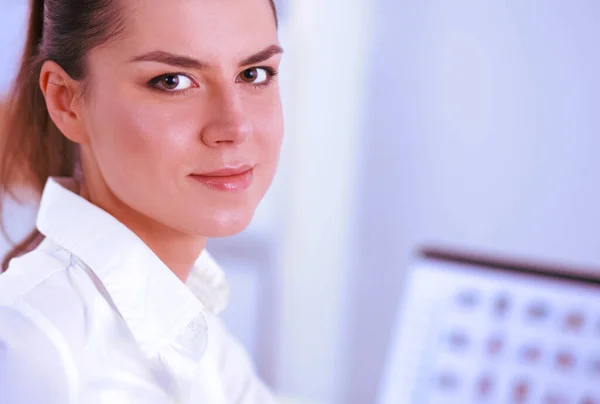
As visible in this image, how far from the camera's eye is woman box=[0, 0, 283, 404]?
71cm

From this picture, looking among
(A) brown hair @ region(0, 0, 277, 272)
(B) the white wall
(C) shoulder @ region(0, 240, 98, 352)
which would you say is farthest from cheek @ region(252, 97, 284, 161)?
(B) the white wall

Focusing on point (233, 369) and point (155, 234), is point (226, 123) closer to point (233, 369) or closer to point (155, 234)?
point (155, 234)

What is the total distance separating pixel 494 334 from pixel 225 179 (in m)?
0.75

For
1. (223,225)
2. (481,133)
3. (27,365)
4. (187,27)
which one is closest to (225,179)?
(223,225)

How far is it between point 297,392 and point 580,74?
114cm

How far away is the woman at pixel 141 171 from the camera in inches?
28.1

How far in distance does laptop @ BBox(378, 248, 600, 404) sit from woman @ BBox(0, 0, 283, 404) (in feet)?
2.10

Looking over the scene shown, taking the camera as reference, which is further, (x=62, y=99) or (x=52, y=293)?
(x=62, y=99)

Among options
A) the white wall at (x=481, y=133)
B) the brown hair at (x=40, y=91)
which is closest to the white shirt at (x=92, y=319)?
the brown hair at (x=40, y=91)

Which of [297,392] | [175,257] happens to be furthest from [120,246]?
[297,392]

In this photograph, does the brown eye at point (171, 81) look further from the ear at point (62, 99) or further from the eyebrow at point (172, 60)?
the ear at point (62, 99)

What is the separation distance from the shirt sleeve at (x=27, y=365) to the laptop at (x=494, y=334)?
2.77 feet

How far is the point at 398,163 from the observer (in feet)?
6.35

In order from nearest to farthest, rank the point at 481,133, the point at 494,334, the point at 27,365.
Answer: the point at 27,365
the point at 494,334
the point at 481,133
